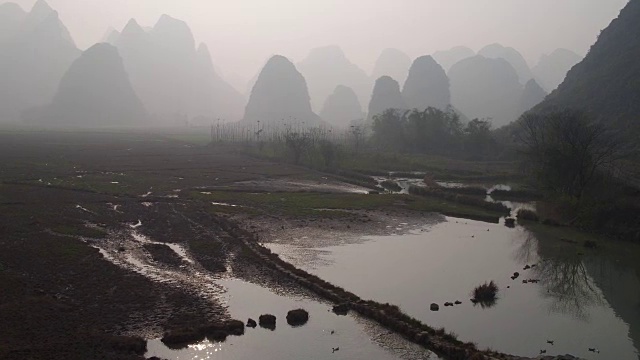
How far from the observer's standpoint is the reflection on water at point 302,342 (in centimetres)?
1272

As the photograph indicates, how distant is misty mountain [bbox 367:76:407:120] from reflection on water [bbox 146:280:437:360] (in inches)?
6158

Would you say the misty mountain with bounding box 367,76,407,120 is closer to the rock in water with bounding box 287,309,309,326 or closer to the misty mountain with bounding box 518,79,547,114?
the misty mountain with bounding box 518,79,547,114

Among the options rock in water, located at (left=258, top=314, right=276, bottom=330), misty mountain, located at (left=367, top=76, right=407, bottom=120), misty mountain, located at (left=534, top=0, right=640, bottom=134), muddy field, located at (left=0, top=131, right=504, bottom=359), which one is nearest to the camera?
muddy field, located at (left=0, top=131, right=504, bottom=359)

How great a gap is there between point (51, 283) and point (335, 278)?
10254mm

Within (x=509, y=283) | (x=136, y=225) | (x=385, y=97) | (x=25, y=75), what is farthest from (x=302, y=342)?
(x=25, y=75)

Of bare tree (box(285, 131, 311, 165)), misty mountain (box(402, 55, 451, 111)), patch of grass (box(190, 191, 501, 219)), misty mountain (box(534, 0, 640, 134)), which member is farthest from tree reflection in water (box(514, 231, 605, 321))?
misty mountain (box(402, 55, 451, 111))

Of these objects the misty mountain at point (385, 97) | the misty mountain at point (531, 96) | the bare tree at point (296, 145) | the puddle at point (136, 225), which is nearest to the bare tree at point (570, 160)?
the puddle at point (136, 225)

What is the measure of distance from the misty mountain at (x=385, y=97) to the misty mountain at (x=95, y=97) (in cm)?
8930

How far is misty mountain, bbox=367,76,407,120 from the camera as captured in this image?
554 ft

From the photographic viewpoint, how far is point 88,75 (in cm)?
16600

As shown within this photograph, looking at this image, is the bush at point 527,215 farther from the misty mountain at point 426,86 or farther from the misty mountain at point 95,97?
the misty mountain at point 95,97

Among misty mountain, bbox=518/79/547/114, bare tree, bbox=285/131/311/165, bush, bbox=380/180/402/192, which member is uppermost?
misty mountain, bbox=518/79/547/114

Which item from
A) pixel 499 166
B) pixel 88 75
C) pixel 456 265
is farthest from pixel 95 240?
pixel 88 75

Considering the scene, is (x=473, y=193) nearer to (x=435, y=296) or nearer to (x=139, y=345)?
(x=435, y=296)
